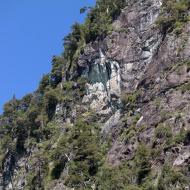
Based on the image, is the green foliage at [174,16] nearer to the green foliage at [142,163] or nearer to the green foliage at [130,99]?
the green foliage at [130,99]

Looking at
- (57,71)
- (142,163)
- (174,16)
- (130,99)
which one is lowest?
(142,163)

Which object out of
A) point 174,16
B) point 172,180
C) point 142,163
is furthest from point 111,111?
point 172,180

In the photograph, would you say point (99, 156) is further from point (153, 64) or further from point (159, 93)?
point (153, 64)

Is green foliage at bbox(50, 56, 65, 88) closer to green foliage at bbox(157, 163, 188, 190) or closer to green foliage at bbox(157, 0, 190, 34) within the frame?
green foliage at bbox(157, 0, 190, 34)

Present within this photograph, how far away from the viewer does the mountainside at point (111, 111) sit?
53719 mm

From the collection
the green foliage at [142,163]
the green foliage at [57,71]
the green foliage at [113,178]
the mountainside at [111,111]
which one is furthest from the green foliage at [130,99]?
the green foliage at [57,71]

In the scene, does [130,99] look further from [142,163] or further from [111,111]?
[142,163]

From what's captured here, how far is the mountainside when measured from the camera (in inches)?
2115

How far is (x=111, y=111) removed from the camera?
68.4 m

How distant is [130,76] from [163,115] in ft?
43.6

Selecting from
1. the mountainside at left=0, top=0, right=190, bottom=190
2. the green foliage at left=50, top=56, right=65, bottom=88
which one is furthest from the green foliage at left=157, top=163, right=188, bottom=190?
the green foliage at left=50, top=56, right=65, bottom=88

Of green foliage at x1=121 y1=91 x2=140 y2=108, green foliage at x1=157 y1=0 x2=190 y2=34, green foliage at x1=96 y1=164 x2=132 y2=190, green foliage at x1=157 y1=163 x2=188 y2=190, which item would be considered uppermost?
green foliage at x1=157 y1=0 x2=190 y2=34

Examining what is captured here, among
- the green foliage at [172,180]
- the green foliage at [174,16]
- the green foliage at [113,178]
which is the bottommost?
the green foliage at [172,180]

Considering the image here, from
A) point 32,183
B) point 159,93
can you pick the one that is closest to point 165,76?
point 159,93
